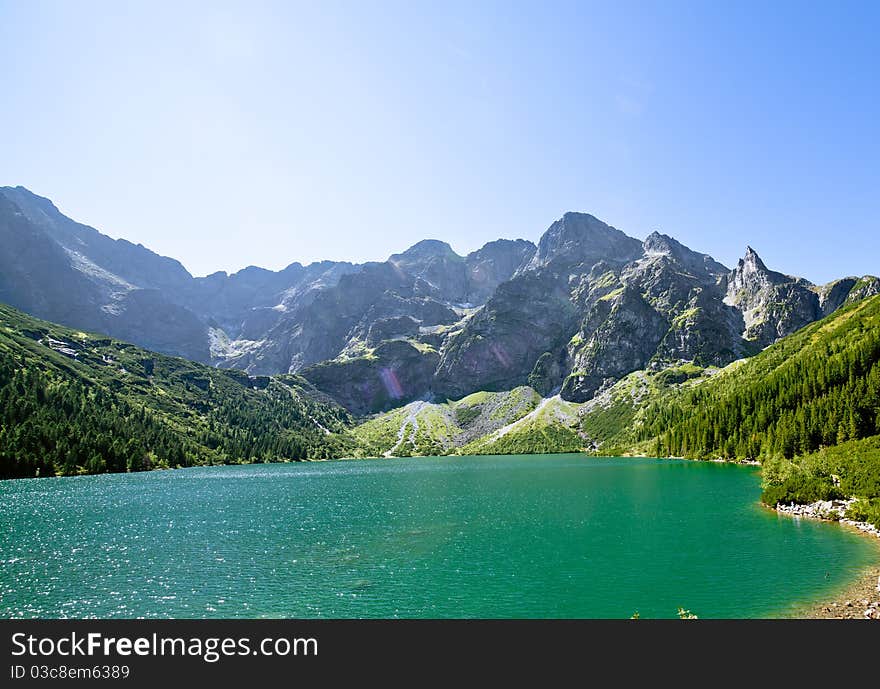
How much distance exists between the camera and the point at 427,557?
57.0 metres

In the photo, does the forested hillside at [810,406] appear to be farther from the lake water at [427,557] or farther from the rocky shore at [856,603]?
the rocky shore at [856,603]

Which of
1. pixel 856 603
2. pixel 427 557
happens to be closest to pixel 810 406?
pixel 856 603

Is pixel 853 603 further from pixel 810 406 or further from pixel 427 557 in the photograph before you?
pixel 810 406

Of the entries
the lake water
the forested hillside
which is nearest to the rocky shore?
the lake water

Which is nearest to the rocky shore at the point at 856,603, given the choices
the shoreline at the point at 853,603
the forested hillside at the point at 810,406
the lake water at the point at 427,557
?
the shoreline at the point at 853,603

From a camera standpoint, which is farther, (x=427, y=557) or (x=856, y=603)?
(x=427, y=557)

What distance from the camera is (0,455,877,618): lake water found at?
1626 inches

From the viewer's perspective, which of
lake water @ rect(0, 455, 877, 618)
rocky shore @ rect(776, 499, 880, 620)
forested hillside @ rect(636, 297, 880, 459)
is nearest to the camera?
rocky shore @ rect(776, 499, 880, 620)

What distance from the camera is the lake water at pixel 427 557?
41.3 metres

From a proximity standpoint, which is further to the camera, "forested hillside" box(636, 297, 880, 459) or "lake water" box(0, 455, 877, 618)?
"forested hillside" box(636, 297, 880, 459)

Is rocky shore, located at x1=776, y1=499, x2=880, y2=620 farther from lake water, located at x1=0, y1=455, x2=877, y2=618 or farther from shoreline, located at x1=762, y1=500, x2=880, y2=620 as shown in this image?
lake water, located at x1=0, y1=455, x2=877, y2=618

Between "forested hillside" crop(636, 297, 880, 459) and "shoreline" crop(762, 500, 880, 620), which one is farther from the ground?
"forested hillside" crop(636, 297, 880, 459)
